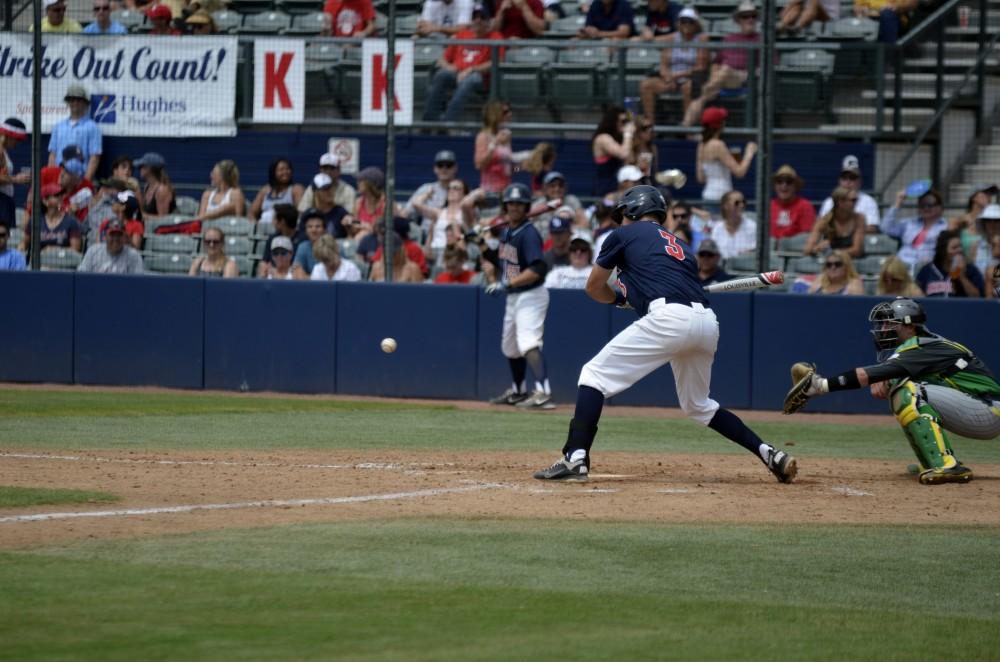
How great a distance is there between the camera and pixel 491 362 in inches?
612

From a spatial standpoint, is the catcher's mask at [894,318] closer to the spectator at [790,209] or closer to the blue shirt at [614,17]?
the spectator at [790,209]

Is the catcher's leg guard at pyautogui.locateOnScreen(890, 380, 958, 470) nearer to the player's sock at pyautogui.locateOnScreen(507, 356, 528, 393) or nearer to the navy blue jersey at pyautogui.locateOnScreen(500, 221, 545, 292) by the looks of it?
the navy blue jersey at pyautogui.locateOnScreen(500, 221, 545, 292)

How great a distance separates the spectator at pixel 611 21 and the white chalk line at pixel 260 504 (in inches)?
416

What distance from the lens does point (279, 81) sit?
1747cm

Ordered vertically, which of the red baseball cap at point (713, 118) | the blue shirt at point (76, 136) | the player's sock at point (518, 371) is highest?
the red baseball cap at point (713, 118)

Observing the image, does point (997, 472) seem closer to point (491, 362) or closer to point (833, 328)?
point (833, 328)

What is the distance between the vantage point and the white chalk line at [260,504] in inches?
296

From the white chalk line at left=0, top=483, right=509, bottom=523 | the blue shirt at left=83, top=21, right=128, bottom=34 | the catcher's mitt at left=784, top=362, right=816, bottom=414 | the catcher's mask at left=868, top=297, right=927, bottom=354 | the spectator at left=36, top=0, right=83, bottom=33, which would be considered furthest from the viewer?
the spectator at left=36, top=0, right=83, bottom=33

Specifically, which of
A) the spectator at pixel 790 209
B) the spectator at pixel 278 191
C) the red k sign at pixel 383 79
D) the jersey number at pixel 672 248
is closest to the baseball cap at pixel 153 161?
the spectator at pixel 278 191

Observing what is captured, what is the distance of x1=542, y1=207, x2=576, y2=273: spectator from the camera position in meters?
15.8

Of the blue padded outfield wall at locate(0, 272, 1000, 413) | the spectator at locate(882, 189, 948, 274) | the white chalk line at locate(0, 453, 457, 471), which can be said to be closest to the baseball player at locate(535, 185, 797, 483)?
the white chalk line at locate(0, 453, 457, 471)

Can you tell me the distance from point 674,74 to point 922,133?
10.1 feet

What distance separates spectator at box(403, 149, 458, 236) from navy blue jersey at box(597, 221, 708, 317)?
818 centimetres

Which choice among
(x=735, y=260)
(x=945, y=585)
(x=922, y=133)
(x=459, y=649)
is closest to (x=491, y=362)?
(x=735, y=260)
